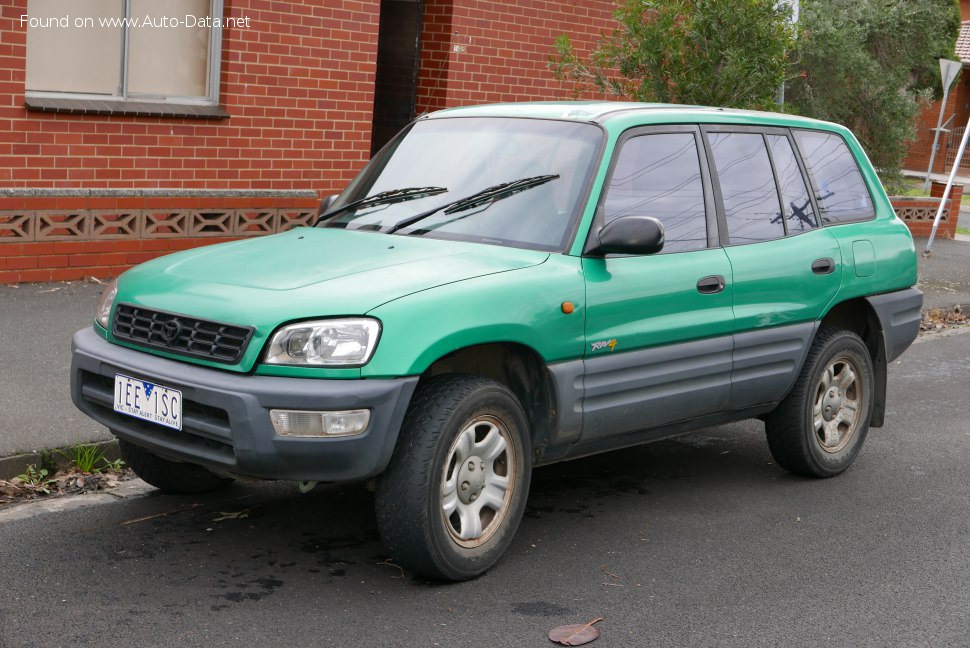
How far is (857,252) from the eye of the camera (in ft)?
21.3

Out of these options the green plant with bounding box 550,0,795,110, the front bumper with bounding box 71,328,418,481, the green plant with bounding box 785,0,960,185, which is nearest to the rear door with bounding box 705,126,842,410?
the front bumper with bounding box 71,328,418,481

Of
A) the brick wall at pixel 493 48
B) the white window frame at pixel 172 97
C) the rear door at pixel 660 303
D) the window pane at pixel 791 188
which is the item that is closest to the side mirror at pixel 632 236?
the rear door at pixel 660 303

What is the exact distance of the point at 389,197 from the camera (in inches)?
226

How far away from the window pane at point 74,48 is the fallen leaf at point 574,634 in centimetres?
756

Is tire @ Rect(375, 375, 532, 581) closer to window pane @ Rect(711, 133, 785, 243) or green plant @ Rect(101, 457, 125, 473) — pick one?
window pane @ Rect(711, 133, 785, 243)

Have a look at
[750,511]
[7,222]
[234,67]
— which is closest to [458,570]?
[750,511]

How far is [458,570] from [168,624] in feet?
3.58

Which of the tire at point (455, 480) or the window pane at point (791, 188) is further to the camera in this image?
the window pane at point (791, 188)

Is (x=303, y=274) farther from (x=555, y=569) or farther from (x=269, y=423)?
(x=555, y=569)

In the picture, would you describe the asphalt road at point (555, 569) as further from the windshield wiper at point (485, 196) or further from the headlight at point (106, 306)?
the windshield wiper at point (485, 196)

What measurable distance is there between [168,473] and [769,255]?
2982 mm

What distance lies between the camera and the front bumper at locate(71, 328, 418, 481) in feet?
14.1

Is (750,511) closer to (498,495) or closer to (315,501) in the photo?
(498,495)

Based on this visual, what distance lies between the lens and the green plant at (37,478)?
19.0 feet
